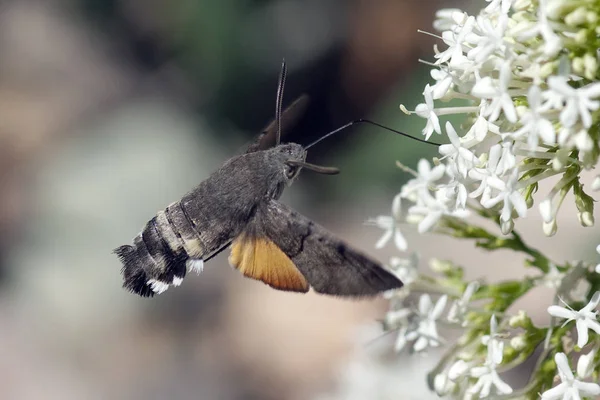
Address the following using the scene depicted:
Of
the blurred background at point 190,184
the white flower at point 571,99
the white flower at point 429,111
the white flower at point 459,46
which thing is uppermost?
the white flower at point 459,46

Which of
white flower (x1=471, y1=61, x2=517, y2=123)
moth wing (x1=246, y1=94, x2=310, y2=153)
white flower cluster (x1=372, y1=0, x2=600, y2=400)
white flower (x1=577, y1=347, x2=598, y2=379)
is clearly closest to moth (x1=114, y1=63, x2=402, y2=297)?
moth wing (x1=246, y1=94, x2=310, y2=153)

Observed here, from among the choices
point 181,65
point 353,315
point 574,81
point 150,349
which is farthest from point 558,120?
point 181,65

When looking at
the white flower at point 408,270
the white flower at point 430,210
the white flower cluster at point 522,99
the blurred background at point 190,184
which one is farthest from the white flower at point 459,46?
the blurred background at point 190,184

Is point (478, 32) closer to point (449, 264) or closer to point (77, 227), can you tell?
point (449, 264)

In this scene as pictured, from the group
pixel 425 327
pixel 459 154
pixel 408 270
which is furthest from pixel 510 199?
pixel 408 270

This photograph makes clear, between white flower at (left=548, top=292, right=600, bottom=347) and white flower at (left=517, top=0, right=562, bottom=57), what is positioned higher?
white flower at (left=517, top=0, right=562, bottom=57)

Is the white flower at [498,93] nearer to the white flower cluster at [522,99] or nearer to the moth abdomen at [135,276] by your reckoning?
the white flower cluster at [522,99]

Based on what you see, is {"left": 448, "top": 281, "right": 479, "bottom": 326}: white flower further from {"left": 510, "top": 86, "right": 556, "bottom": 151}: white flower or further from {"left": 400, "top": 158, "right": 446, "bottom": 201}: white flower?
{"left": 510, "top": 86, "right": 556, "bottom": 151}: white flower
